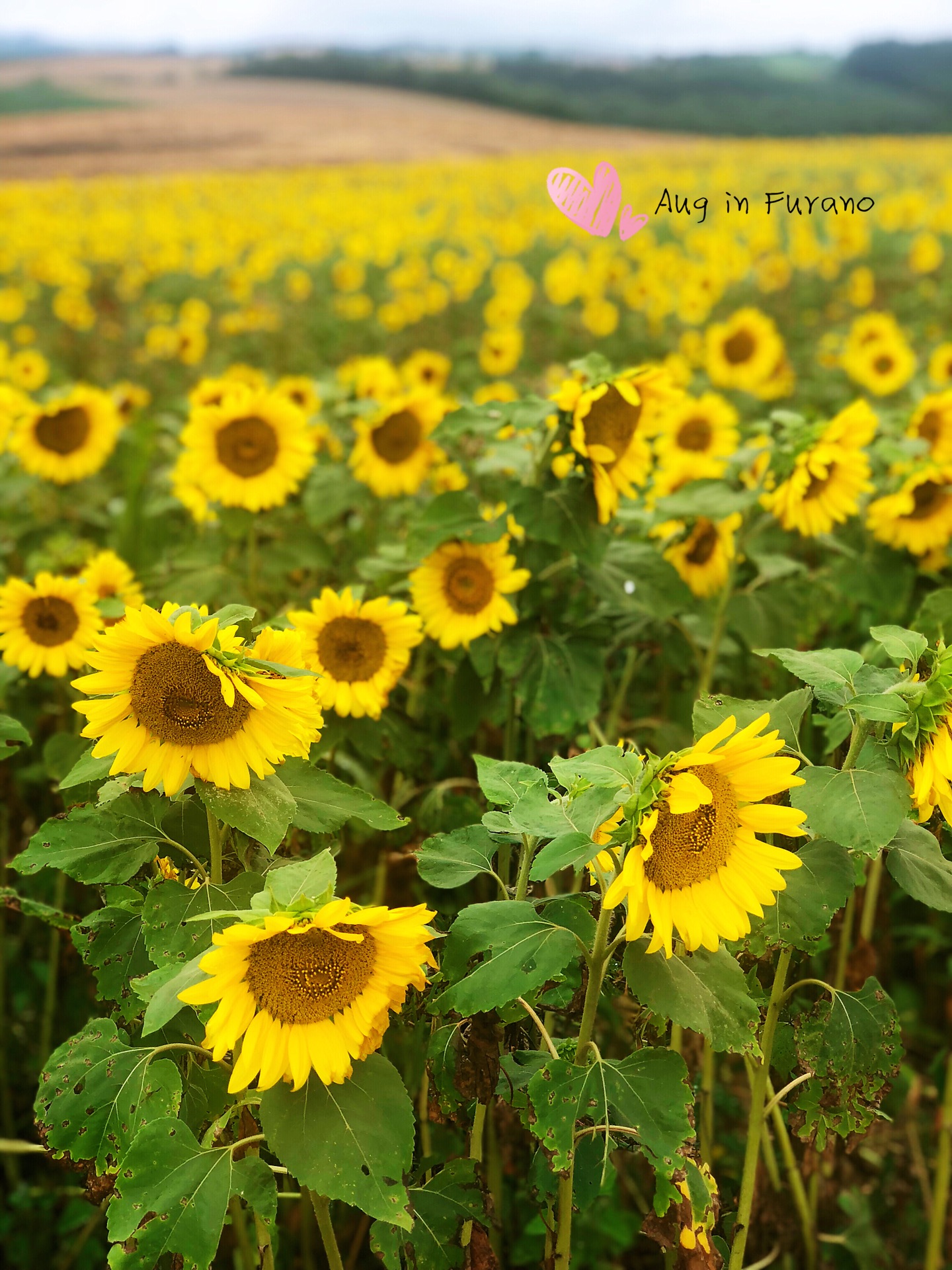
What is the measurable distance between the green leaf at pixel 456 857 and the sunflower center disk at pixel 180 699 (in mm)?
335

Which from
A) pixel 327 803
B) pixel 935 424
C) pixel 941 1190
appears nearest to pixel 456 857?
pixel 327 803

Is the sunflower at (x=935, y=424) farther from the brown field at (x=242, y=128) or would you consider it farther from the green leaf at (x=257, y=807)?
the brown field at (x=242, y=128)

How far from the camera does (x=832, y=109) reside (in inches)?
2108

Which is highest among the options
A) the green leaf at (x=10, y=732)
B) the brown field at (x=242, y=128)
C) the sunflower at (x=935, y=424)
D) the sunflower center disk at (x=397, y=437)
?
the brown field at (x=242, y=128)

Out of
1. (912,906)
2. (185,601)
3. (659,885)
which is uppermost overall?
(659,885)

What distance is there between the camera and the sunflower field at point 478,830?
1.15 m

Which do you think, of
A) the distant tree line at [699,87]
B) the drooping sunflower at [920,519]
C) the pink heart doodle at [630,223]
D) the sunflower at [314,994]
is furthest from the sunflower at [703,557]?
the distant tree line at [699,87]

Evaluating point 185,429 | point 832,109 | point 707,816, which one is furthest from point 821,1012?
point 832,109

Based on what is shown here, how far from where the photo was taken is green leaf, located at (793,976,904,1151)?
4.62 feet

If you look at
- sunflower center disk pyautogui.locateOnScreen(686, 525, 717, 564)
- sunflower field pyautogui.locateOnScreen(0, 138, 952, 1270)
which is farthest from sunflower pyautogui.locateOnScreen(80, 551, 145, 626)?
sunflower center disk pyautogui.locateOnScreen(686, 525, 717, 564)

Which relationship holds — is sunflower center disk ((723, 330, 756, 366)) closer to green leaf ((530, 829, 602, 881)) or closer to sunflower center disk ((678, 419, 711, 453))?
sunflower center disk ((678, 419, 711, 453))

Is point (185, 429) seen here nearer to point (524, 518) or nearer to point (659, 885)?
point (524, 518)

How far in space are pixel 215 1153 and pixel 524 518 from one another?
1247 millimetres

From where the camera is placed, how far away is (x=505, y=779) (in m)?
1.38
